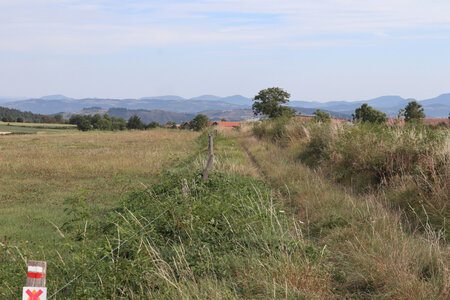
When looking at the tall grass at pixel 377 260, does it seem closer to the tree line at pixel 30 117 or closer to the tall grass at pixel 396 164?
the tall grass at pixel 396 164

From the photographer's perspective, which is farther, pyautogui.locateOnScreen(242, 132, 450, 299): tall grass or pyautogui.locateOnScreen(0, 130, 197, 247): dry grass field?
pyautogui.locateOnScreen(0, 130, 197, 247): dry grass field

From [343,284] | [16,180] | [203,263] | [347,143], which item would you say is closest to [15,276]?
[203,263]

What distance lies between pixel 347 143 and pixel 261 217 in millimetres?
6859

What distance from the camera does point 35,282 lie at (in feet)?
8.82

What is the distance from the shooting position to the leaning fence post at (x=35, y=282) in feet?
8.75

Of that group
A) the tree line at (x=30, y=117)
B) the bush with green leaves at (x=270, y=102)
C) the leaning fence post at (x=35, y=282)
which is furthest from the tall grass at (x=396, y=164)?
the tree line at (x=30, y=117)

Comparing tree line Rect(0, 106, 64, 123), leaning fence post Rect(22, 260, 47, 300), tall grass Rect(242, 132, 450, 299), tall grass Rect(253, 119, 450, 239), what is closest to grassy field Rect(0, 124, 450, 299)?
tall grass Rect(242, 132, 450, 299)

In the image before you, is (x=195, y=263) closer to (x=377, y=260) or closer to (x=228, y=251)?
(x=228, y=251)

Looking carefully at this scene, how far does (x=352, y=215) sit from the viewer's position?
648cm

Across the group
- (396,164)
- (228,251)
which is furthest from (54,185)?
(396,164)

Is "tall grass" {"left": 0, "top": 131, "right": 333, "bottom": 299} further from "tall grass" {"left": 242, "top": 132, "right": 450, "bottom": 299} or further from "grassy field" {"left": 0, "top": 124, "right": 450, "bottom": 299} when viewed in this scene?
"tall grass" {"left": 242, "top": 132, "right": 450, "bottom": 299}

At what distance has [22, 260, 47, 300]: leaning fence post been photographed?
2.67m

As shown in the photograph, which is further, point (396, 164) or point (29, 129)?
point (29, 129)

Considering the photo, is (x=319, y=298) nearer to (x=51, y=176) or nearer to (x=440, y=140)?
→ (x=440, y=140)
